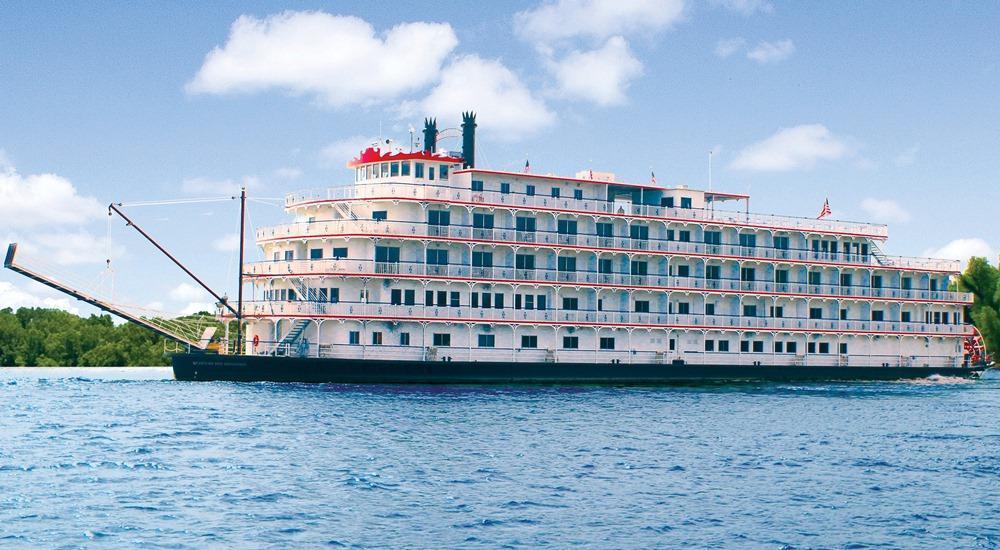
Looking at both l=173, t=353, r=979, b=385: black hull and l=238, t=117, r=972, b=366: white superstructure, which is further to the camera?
l=238, t=117, r=972, b=366: white superstructure

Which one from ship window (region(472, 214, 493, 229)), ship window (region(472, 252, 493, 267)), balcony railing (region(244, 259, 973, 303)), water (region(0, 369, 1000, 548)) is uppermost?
ship window (region(472, 214, 493, 229))

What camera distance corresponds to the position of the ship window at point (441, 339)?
199 feet

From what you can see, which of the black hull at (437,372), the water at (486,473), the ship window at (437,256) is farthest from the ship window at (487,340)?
the water at (486,473)

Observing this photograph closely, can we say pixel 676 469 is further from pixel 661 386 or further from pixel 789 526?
pixel 661 386

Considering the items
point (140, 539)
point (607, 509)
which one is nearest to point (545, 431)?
point (607, 509)

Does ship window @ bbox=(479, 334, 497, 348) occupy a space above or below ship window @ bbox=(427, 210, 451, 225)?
below

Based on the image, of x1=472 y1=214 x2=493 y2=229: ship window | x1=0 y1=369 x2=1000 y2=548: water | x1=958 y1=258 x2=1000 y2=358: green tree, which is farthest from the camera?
x1=958 y1=258 x2=1000 y2=358: green tree

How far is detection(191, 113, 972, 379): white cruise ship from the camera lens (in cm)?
5969

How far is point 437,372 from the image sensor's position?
58.9 metres

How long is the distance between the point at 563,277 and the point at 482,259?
501 centimetres

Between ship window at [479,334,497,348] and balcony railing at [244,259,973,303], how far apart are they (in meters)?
3.13

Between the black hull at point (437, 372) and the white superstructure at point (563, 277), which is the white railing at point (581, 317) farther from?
the black hull at point (437, 372)

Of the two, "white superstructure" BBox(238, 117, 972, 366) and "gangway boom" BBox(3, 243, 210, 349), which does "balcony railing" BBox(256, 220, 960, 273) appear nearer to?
"white superstructure" BBox(238, 117, 972, 366)

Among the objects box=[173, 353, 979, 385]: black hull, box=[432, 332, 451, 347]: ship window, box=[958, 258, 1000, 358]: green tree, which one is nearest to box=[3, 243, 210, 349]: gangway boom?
box=[173, 353, 979, 385]: black hull
